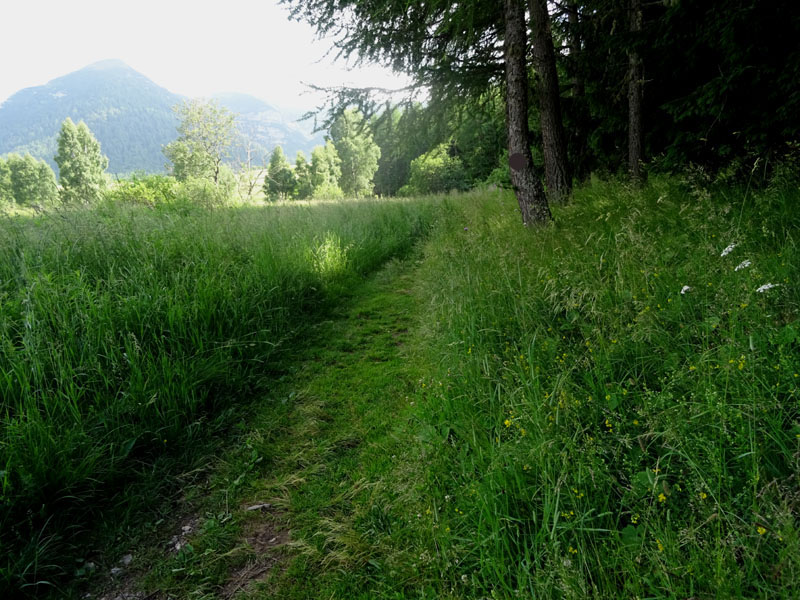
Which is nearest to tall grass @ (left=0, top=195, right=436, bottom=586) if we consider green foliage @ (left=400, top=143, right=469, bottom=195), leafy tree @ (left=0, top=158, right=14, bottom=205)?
green foliage @ (left=400, top=143, right=469, bottom=195)

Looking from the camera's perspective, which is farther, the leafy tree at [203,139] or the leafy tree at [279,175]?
the leafy tree at [279,175]

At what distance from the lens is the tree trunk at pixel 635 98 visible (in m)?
5.81

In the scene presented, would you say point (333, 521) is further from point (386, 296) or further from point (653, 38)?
point (653, 38)

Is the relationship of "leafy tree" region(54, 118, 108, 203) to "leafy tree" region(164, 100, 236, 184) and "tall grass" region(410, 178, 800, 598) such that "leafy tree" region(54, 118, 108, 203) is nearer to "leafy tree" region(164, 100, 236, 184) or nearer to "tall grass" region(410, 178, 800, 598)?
"leafy tree" region(164, 100, 236, 184)

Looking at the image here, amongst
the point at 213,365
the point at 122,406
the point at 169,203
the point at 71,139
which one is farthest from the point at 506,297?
the point at 71,139

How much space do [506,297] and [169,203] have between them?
750 centimetres

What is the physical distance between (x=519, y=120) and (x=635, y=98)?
2333 mm

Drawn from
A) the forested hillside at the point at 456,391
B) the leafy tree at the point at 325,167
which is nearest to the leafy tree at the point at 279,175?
the leafy tree at the point at 325,167

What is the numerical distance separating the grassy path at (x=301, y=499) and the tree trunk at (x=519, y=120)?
3.36 meters

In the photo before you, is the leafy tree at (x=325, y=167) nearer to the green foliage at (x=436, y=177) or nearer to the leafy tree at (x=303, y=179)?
the leafy tree at (x=303, y=179)

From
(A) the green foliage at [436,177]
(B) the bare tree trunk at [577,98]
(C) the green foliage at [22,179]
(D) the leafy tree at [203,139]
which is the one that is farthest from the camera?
(C) the green foliage at [22,179]

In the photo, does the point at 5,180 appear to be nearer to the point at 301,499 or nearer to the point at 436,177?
the point at 436,177

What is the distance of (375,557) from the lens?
1.77 m

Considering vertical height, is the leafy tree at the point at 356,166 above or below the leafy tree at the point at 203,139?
below
